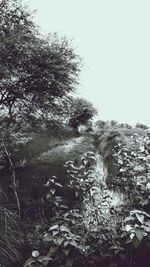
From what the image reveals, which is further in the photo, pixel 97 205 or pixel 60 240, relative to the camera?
pixel 97 205

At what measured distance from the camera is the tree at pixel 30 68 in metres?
6.57

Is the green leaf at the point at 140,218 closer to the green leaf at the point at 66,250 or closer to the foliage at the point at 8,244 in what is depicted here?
the green leaf at the point at 66,250

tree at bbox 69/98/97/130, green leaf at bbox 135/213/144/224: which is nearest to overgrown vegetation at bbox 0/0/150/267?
green leaf at bbox 135/213/144/224

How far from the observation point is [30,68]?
23.0ft

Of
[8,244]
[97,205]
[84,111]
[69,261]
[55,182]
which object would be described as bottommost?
[8,244]

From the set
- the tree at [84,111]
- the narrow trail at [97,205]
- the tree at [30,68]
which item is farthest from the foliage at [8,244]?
the tree at [84,111]

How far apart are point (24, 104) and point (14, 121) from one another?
0.62 meters

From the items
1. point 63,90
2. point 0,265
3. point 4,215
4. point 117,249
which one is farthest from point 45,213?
point 63,90

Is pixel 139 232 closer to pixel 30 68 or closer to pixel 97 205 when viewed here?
pixel 97 205

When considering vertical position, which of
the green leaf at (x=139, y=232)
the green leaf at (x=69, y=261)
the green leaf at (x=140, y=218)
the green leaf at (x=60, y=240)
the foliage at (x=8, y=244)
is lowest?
the foliage at (x=8, y=244)

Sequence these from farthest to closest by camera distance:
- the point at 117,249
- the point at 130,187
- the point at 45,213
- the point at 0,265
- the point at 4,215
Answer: the point at 45,213
the point at 4,215
the point at 130,187
the point at 0,265
the point at 117,249

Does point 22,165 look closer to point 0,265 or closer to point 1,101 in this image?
point 1,101

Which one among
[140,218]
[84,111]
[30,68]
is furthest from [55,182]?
[84,111]

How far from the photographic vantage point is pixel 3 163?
869 cm
